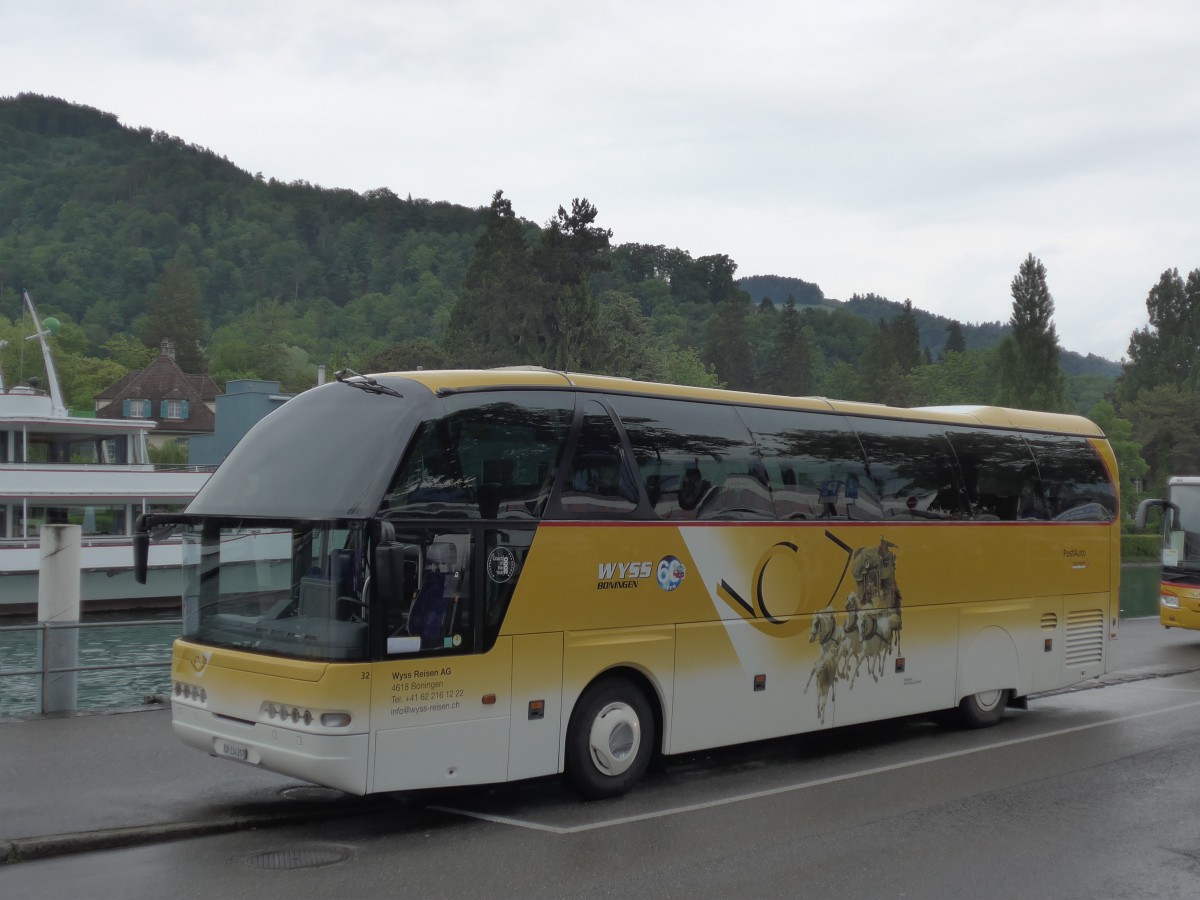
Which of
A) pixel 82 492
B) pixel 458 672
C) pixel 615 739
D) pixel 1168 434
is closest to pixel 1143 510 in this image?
pixel 615 739

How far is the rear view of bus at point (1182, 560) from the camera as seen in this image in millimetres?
22141

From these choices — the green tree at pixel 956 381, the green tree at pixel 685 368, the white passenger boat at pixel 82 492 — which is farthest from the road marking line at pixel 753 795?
the green tree at pixel 956 381

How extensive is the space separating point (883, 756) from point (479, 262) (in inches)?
3243

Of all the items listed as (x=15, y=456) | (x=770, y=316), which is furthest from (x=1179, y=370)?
(x=15, y=456)

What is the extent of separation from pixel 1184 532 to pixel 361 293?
524 ft

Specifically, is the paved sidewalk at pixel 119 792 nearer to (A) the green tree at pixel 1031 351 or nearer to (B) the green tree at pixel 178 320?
(A) the green tree at pixel 1031 351

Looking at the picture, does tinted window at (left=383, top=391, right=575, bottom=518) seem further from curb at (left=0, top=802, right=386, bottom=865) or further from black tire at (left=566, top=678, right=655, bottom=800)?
curb at (left=0, top=802, right=386, bottom=865)

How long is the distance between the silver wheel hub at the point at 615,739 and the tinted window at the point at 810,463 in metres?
2.56

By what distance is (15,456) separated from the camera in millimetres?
36656

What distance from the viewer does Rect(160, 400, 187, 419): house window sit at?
93.2 m

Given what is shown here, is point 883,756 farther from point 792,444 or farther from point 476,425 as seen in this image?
point 476,425

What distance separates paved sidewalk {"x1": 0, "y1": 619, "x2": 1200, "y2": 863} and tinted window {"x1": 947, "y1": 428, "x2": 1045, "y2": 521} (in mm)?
7520

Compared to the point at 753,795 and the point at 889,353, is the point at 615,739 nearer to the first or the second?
the point at 753,795

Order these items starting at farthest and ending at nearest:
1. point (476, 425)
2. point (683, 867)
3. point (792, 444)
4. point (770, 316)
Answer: point (770, 316), point (792, 444), point (476, 425), point (683, 867)
